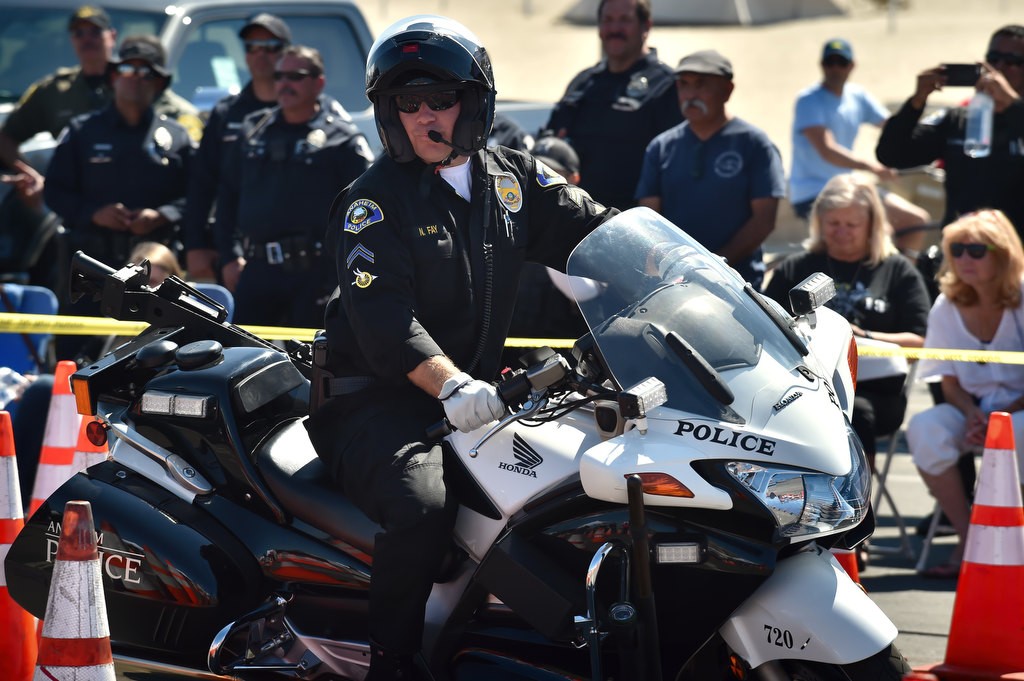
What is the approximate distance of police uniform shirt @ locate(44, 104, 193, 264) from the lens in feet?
26.1

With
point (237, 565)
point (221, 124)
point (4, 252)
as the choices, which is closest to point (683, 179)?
point (221, 124)

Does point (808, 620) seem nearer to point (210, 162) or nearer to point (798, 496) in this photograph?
point (798, 496)

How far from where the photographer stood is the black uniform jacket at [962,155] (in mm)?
7434

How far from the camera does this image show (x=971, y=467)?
254 inches

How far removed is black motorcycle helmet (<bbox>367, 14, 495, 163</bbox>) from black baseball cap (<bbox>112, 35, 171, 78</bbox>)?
4.50 m

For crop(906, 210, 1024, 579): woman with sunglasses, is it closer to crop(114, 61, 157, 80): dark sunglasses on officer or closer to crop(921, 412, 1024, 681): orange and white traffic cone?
crop(921, 412, 1024, 681): orange and white traffic cone

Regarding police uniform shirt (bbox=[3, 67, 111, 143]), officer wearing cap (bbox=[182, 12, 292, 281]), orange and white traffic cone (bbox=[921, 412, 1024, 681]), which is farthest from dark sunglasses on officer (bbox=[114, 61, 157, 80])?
orange and white traffic cone (bbox=[921, 412, 1024, 681])

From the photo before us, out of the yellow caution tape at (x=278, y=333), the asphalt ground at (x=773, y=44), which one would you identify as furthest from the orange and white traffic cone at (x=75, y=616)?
the asphalt ground at (x=773, y=44)

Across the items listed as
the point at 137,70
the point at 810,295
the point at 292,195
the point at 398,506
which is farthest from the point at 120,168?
the point at 810,295

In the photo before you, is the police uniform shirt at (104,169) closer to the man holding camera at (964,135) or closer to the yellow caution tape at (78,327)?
the yellow caution tape at (78,327)

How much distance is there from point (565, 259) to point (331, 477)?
897 mm

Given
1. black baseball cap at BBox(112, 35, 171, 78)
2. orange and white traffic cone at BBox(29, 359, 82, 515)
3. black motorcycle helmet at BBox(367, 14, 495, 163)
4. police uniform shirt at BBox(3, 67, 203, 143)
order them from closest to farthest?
black motorcycle helmet at BBox(367, 14, 495, 163), orange and white traffic cone at BBox(29, 359, 82, 515), black baseball cap at BBox(112, 35, 171, 78), police uniform shirt at BBox(3, 67, 203, 143)

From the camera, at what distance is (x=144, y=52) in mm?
8047

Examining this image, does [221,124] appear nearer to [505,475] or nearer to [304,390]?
[304,390]
